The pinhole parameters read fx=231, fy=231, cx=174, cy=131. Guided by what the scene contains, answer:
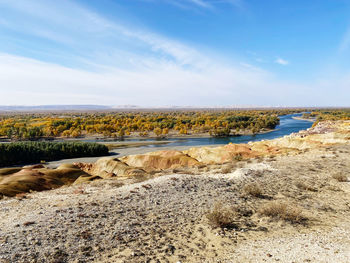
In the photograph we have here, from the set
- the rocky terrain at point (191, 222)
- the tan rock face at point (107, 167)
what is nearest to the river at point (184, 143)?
the tan rock face at point (107, 167)

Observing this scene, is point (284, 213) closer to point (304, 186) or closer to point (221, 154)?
point (304, 186)

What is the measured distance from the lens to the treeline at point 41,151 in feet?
186

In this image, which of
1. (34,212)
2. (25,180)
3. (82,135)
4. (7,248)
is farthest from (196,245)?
(82,135)

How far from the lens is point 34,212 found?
12.0 m

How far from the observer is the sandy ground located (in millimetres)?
8438

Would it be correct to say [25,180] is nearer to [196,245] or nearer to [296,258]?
[196,245]

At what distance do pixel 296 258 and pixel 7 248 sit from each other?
1036 cm

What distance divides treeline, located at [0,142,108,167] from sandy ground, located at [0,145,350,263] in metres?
51.9

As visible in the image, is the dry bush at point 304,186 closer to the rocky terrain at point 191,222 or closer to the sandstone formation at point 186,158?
the rocky terrain at point 191,222

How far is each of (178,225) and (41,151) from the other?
6150 cm

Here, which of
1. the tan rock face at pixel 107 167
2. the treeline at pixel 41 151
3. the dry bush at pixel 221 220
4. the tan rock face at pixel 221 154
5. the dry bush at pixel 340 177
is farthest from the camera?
the treeline at pixel 41 151

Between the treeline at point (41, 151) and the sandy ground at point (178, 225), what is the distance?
51858mm

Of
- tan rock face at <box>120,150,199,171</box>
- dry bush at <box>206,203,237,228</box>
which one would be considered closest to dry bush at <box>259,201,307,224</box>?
dry bush at <box>206,203,237,228</box>

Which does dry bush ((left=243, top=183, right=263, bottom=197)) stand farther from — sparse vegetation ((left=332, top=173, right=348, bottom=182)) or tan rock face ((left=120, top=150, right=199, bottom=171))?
tan rock face ((left=120, top=150, right=199, bottom=171))
